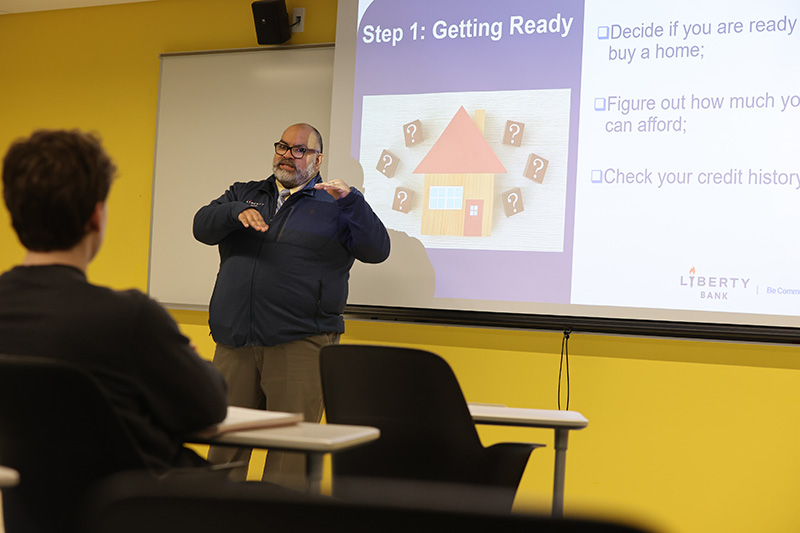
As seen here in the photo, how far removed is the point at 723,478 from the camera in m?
3.33

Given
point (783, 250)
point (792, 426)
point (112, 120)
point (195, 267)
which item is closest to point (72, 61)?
point (112, 120)

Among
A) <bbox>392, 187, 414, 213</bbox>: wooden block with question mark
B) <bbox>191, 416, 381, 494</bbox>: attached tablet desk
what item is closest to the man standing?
<bbox>392, 187, 414, 213</bbox>: wooden block with question mark

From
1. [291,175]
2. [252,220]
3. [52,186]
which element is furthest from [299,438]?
[291,175]

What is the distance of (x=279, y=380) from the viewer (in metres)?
3.13

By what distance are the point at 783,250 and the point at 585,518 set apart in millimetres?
2951

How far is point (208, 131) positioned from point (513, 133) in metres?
1.73

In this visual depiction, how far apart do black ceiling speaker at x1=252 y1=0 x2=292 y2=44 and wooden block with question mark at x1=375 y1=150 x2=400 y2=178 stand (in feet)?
3.06

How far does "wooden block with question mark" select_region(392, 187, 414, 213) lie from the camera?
12.0 feet

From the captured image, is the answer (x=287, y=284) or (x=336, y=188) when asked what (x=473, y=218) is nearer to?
(x=336, y=188)

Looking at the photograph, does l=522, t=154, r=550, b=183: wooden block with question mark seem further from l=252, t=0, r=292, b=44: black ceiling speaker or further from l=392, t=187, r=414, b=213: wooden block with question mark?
l=252, t=0, r=292, b=44: black ceiling speaker

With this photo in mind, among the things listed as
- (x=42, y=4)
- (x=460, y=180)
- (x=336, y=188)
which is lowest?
(x=336, y=188)

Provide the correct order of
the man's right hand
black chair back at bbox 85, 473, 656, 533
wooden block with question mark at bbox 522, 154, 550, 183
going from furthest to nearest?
wooden block with question mark at bbox 522, 154, 550, 183 → the man's right hand → black chair back at bbox 85, 473, 656, 533

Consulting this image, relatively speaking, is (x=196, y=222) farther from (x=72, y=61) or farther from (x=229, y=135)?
(x=72, y=61)

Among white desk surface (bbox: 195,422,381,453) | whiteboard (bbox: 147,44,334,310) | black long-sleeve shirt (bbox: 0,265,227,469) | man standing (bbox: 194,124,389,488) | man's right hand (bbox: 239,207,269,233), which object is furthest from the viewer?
whiteboard (bbox: 147,44,334,310)
